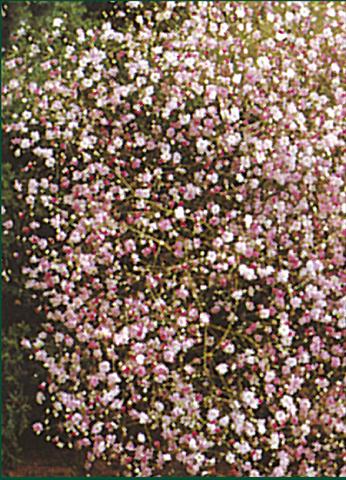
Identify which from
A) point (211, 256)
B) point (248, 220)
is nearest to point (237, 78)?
point (248, 220)

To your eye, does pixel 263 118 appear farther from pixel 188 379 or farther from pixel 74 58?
pixel 188 379

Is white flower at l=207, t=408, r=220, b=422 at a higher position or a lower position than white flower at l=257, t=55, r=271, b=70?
lower

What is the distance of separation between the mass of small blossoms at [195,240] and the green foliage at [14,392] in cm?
10

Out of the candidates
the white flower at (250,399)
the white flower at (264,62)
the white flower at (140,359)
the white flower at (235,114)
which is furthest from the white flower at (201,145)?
the white flower at (250,399)

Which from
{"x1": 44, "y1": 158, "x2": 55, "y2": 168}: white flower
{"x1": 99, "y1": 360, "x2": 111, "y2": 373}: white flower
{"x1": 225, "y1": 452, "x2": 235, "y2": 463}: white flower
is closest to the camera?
{"x1": 225, "y1": 452, "x2": 235, "y2": 463}: white flower

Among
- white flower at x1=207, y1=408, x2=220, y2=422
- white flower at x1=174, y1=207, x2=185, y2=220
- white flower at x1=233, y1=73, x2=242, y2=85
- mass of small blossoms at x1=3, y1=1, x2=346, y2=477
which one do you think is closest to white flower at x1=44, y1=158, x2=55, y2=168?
mass of small blossoms at x1=3, y1=1, x2=346, y2=477

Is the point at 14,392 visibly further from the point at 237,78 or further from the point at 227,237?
the point at 237,78

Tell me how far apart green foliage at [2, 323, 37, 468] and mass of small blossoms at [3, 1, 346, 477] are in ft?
0.32

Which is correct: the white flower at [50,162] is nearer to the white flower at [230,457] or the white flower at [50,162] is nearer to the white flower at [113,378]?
the white flower at [113,378]

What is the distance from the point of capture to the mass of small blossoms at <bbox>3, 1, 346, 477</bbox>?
2947 millimetres

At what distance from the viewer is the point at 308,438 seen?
10.0 ft

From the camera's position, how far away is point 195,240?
2.97m

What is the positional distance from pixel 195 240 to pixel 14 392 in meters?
0.94

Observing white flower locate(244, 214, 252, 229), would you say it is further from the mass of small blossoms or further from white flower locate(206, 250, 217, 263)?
white flower locate(206, 250, 217, 263)
